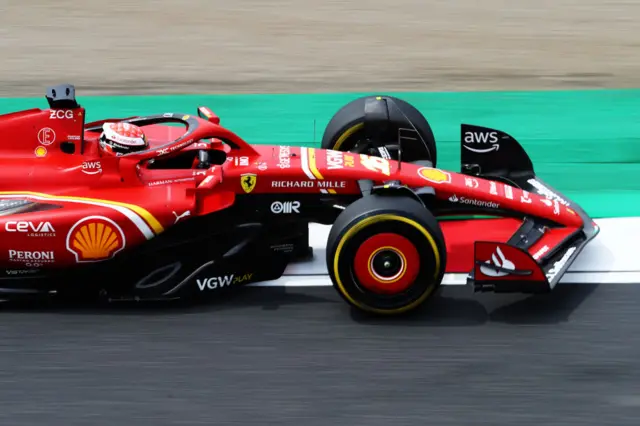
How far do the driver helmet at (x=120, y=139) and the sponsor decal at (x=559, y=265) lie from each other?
8.56 feet

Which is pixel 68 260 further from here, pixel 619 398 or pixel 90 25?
pixel 90 25

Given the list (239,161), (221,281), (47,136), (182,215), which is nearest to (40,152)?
(47,136)

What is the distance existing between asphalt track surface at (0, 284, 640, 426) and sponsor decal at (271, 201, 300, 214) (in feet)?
1.84

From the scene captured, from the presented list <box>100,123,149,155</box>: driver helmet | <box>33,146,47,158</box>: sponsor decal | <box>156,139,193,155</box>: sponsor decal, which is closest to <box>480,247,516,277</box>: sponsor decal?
<box>156,139,193,155</box>: sponsor decal

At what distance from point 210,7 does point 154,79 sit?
125 inches

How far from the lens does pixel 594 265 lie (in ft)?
22.5

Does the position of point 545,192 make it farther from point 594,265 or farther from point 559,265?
point 559,265

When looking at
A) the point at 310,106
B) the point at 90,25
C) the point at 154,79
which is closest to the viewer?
the point at 310,106

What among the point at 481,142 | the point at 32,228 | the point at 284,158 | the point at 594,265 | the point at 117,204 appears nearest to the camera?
the point at 32,228

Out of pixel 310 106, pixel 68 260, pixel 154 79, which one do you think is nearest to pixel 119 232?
pixel 68 260

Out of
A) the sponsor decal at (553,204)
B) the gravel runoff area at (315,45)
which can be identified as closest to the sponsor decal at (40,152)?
the sponsor decal at (553,204)

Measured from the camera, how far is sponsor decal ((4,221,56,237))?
5.93m

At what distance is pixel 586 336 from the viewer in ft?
19.2

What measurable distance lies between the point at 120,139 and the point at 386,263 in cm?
183
